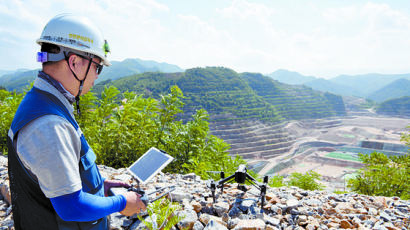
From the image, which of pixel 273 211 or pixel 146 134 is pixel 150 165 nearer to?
pixel 273 211

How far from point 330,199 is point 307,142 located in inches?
2875

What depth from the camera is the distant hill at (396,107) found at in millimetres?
102062

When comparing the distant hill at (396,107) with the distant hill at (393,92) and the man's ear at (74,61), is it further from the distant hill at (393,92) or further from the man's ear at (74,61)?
the man's ear at (74,61)

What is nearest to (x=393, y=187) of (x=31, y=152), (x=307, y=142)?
(x=31, y=152)

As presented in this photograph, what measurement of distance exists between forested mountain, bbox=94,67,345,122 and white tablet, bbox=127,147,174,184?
66.3m

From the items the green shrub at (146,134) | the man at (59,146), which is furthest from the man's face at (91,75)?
the green shrub at (146,134)

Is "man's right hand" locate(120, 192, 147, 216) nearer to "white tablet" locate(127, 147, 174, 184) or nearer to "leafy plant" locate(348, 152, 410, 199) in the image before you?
"white tablet" locate(127, 147, 174, 184)

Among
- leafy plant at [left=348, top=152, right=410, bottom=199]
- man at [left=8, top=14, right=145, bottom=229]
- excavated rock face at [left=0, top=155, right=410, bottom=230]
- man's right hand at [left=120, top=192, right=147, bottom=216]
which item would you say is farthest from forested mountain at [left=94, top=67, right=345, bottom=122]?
man at [left=8, top=14, right=145, bottom=229]

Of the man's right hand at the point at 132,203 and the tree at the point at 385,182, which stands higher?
the man's right hand at the point at 132,203

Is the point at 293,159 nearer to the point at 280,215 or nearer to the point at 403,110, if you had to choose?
the point at 280,215

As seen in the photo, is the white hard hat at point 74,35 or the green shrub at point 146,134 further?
the green shrub at point 146,134

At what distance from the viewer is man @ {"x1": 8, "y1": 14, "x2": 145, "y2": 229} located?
3.82 feet

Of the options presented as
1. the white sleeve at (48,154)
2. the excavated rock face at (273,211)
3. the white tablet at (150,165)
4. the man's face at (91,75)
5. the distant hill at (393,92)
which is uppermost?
the distant hill at (393,92)

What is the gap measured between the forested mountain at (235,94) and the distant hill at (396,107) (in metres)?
19.1
